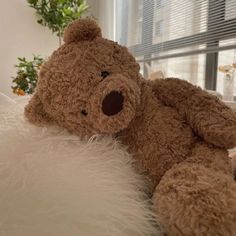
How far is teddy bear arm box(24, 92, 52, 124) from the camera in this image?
53 cm

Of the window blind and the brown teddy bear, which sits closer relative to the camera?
the brown teddy bear

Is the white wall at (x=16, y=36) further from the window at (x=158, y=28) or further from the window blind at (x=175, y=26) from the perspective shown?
the window at (x=158, y=28)

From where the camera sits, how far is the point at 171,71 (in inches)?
86.1

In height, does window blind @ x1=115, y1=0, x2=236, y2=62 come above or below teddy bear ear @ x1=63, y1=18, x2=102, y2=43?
above

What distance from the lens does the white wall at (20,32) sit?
8.84 ft

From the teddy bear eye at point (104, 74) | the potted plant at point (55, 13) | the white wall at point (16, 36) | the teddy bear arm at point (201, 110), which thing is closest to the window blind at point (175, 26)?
the potted plant at point (55, 13)

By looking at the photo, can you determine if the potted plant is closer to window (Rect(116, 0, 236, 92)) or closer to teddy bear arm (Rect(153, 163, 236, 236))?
window (Rect(116, 0, 236, 92))

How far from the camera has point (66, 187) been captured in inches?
15.3

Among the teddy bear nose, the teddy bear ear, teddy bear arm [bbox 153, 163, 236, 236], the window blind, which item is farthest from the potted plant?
teddy bear arm [bbox 153, 163, 236, 236]

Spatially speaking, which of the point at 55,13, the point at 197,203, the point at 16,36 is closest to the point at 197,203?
the point at 197,203

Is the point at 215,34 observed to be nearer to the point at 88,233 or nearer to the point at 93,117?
the point at 93,117

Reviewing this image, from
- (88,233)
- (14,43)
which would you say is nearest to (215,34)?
(88,233)

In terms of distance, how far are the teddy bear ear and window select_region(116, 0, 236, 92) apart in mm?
1039

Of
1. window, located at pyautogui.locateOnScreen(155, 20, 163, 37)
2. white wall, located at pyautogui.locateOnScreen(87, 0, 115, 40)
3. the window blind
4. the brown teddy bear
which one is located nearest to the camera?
the brown teddy bear
